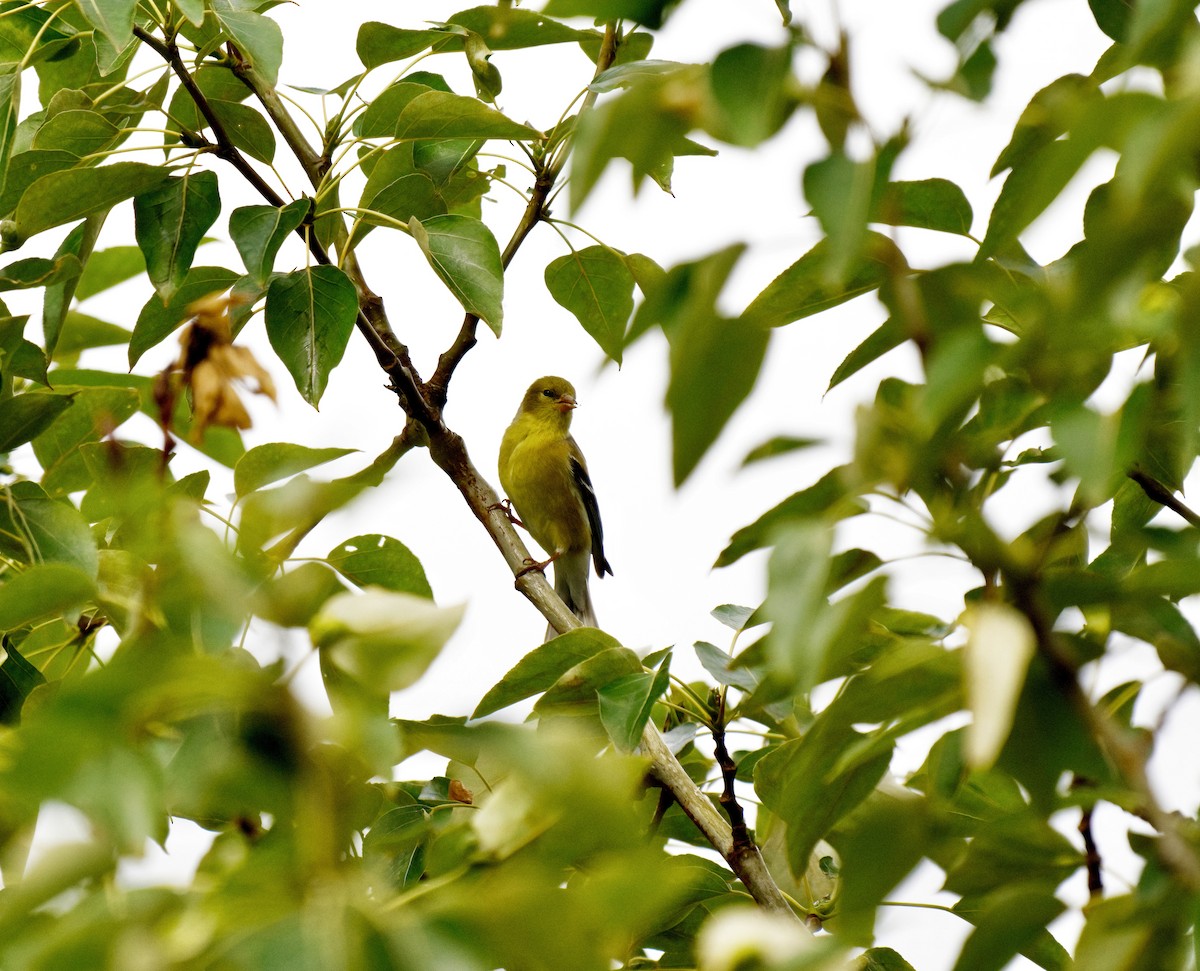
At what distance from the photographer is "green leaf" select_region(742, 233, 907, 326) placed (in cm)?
124

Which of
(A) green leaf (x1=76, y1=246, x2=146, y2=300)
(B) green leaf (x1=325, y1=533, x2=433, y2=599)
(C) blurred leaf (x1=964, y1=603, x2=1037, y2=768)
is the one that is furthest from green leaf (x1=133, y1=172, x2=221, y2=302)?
(C) blurred leaf (x1=964, y1=603, x2=1037, y2=768)

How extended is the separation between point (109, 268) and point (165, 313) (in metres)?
0.98

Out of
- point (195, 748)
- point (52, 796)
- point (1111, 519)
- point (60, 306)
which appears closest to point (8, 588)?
point (195, 748)

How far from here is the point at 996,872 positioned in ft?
3.61

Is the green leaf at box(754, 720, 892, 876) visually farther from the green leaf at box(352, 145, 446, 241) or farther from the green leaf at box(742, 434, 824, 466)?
the green leaf at box(352, 145, 446, 241)

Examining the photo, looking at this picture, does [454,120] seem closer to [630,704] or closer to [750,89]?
[630,704]

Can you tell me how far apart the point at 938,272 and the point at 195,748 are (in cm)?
63

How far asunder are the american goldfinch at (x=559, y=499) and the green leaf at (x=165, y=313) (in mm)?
5162

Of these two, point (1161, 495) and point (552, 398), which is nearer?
point (1161, 495)

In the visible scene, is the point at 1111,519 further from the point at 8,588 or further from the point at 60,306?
the point at 60,306

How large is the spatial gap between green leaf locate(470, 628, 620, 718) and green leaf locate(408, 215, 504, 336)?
0.65m

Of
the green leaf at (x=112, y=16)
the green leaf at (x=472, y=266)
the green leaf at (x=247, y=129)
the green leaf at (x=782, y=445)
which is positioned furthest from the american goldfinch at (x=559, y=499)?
the green leaf at (x=782, y=445)

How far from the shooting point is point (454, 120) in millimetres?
2520

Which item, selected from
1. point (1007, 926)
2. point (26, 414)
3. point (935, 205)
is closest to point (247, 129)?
point (26, 414)
